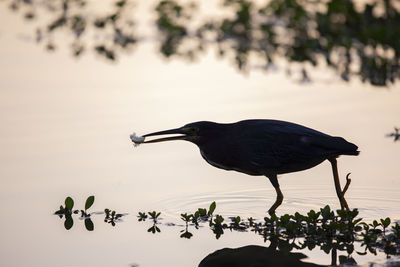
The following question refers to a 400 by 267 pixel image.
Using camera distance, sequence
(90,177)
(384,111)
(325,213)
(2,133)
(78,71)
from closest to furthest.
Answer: (325,213) < (90,177) < (2,133) < (384,111) < (78,71)

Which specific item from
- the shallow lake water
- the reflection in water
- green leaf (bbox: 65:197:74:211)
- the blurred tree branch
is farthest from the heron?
the blurred tree branch

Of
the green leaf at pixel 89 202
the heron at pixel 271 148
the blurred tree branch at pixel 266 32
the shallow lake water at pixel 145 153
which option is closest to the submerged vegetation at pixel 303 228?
the green leaf at pixel 89 202

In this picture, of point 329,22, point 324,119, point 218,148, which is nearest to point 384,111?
point 324,119

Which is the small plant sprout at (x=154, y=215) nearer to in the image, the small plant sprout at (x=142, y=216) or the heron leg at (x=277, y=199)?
the small plant sprout at (x=142, y=216)

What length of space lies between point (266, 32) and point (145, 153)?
558cm

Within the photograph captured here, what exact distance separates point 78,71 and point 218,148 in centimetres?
610

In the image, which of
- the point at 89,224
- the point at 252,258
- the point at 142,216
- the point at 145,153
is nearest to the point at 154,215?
the point at 142,216

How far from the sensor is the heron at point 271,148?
763cm

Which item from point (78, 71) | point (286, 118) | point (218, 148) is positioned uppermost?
point (78, 71)

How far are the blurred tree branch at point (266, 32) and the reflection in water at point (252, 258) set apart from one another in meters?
6.63

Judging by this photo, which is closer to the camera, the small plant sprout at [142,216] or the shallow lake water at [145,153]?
the shallow lake water at [145,153]

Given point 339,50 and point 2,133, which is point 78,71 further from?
point 339,50

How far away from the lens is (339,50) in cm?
1407

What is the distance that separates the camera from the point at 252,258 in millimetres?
6570
